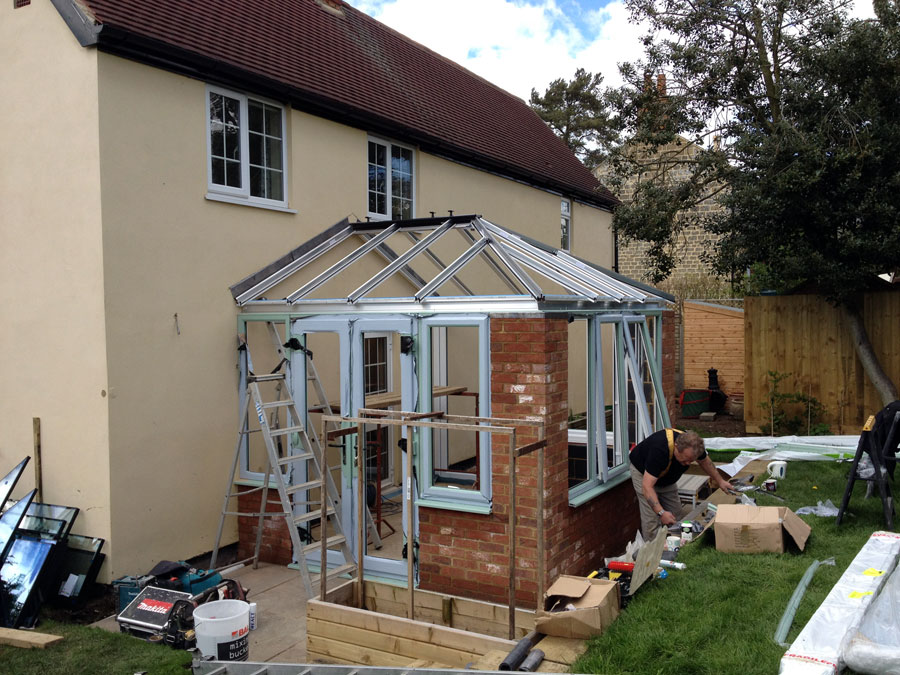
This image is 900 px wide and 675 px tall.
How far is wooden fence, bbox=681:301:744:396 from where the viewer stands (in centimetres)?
1598

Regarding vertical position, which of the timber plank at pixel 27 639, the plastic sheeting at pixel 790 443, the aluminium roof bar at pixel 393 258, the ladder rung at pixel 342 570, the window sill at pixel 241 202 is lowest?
the timber plank at pixel 27 639

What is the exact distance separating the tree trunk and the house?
359 inches

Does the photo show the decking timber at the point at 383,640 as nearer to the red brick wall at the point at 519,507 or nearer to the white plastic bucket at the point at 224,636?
the white plastic bucket at the point at 224,636

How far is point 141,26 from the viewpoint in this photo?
22.6 feet

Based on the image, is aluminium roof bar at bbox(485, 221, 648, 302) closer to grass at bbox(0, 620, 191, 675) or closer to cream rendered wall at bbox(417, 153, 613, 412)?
cream rendered wall at bbox(417, 153, 613, 412)

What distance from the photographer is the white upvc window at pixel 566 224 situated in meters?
15.9

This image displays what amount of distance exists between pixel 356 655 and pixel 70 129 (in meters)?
5.41

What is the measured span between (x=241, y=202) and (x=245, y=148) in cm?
63

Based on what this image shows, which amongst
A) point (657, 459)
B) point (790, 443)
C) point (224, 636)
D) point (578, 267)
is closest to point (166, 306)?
point (224, 636)

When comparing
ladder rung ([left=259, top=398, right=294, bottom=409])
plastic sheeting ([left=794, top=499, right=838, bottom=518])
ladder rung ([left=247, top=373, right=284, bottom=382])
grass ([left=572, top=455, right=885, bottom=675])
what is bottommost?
grass ([left=572, top=455, right=885, bottom=675])

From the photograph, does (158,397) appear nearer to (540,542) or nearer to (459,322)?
(459,322)

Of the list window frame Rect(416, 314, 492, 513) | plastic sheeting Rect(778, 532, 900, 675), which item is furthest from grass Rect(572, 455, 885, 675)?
window frame Rect(416, 314, 492, 513)

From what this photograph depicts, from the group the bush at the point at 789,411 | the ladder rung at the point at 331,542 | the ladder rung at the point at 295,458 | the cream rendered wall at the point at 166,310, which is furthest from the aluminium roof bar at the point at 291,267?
the bush at the point at 789,411

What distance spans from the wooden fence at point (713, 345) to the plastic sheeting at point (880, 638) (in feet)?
36.6
